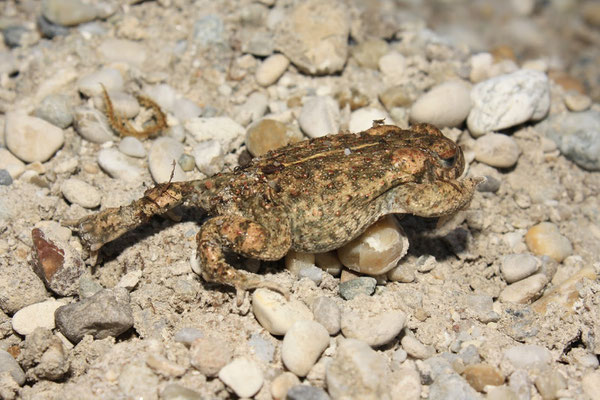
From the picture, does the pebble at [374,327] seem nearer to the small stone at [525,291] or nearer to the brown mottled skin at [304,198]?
the brown mottled skin at [304,198]

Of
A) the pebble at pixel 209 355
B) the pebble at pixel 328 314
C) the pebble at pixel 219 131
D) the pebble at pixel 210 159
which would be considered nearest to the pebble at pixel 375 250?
the pebble at pixel 328 314

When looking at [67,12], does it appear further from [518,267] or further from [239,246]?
[518,267]

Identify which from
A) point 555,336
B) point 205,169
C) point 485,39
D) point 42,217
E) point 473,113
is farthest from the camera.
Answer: point 485,39

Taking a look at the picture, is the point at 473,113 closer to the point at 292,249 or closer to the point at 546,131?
the point at 546,131

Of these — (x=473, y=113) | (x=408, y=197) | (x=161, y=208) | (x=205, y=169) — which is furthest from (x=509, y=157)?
(x=161, y=208)

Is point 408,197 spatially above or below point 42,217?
above

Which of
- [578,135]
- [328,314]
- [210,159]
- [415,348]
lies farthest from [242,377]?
[578,135]
